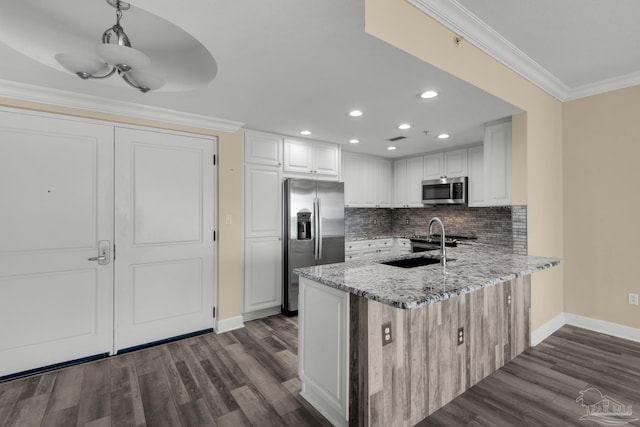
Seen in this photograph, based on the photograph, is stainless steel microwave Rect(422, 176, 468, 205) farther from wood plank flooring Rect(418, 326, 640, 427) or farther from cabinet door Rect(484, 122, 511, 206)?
wood plank flooring Rect(418, 326, 640, 427)

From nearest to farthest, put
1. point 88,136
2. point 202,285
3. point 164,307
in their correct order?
point 88,136
point 164,307
point 202,285

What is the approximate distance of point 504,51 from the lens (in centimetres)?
252

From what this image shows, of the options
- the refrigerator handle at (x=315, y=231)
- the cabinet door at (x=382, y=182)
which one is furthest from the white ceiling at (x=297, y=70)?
the cabinet door at (x=382, y=182)

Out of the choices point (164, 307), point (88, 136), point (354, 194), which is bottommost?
point (164, 307)

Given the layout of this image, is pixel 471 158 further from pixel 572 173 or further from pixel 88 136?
pixel 88 136

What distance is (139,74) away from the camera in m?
1.88

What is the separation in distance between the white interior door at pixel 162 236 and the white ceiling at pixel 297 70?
1.25 feet

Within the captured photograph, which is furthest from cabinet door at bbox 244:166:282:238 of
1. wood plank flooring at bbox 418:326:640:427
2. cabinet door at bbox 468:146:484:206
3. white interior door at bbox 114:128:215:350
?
cabinet door at bbox 468:146:484:206

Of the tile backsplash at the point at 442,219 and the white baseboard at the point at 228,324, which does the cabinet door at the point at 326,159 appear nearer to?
the tile backsplash at the point at 442,219

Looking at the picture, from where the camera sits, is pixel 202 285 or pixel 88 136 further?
pixel 202 285

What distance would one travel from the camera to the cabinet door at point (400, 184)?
18.6ft

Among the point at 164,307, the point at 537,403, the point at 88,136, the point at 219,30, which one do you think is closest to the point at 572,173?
the point at 537,403

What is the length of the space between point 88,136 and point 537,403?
424cm

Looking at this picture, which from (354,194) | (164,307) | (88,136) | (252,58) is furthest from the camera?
(354,194)
